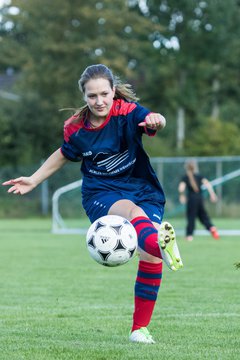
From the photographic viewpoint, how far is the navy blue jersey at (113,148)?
6379 millimetres

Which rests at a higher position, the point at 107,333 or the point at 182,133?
the point at 107,333

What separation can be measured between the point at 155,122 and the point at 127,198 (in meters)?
0.65

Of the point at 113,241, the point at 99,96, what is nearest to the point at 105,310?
the point at 113,241

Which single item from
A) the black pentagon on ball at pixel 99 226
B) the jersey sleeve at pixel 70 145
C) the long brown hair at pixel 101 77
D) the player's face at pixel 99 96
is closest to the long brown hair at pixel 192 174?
the long brown hair at pixel 101 77

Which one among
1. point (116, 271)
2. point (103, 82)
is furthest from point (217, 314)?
point (116, 271)

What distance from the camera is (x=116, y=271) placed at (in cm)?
1259

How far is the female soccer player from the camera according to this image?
6242mm

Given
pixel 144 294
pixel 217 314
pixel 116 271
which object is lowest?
pixel 116 271

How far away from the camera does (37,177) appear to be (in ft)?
21.7

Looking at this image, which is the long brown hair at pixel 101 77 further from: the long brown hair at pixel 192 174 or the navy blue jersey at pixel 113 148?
the long brown hair at pixel 192 174

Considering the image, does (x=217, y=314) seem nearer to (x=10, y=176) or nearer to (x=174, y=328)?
(x=174, y=328)

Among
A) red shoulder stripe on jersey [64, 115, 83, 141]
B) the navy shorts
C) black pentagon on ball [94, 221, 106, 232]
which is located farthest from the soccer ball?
red shoulder stripe on jersey [64, 115, 83, 141]

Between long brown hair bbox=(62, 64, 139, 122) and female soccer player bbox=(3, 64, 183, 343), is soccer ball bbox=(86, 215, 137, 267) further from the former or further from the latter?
long brown hair bbox=(62, 64, 139, 122)

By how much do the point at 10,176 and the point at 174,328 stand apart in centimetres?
2928
